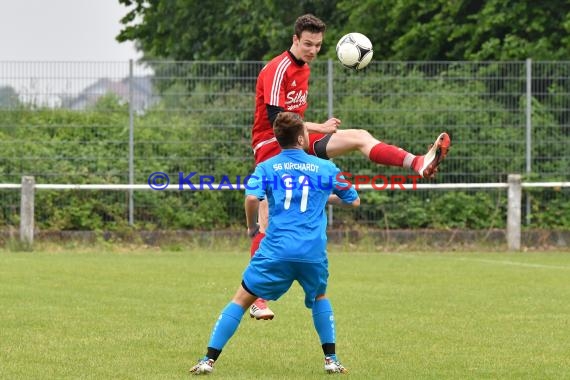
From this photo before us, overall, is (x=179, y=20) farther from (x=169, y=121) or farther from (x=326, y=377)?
(x=326, y=377)

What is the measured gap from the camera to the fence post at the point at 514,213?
1919 cm

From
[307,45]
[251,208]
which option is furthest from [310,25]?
[251,208]

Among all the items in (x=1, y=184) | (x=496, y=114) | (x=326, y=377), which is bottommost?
(x=326, y=377)

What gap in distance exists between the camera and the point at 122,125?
789 inches

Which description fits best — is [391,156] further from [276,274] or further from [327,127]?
[276,274]

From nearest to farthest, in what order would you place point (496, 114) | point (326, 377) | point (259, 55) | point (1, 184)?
point (326, 377)
point (1, 184)
point (496, 114)
point (259, 55)

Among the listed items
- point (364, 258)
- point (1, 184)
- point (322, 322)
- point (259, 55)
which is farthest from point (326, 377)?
point (259, 55)

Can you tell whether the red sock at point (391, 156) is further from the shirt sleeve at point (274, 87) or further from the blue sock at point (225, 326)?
the blue sock at point (225, 326)

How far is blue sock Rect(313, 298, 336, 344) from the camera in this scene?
768 cm

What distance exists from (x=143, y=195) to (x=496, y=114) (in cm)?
623

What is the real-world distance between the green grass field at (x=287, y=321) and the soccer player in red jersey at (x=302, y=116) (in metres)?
0.91

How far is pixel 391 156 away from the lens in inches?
358

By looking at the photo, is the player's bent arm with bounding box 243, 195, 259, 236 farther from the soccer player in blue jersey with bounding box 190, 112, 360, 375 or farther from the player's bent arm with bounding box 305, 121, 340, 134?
the player's bent arm with bounding box 305, 121, 340, 134

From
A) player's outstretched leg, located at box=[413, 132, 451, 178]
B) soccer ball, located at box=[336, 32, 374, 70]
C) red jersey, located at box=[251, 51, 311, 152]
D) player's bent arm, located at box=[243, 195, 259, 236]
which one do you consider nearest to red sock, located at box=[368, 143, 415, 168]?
player's outstretched leg, located at box=[413, 132, 451, 178]
